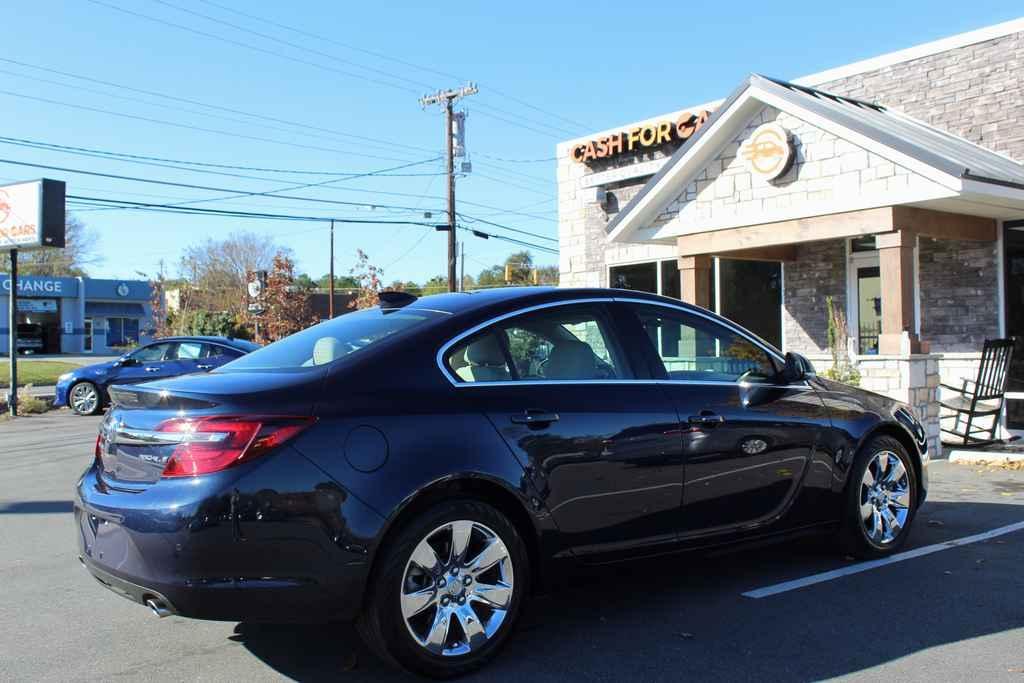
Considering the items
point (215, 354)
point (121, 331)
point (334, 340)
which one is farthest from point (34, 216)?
point (121, 331)

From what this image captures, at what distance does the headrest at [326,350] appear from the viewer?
4.14 m

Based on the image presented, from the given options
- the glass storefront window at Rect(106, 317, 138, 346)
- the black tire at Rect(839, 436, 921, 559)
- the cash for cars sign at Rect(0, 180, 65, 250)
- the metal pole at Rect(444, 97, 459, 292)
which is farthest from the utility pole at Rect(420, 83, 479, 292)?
the glass storefront window at Rect(106, 317, 138, 346)

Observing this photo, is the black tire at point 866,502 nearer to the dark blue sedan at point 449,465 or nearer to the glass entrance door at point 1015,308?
the dark blue sedan at point 449,465

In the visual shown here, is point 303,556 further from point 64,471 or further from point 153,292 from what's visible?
point 153,292

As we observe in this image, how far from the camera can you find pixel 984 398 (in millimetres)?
10523

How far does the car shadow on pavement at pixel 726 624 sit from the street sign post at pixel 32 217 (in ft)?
61.4

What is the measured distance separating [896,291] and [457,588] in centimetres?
807

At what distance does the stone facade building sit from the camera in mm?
10289

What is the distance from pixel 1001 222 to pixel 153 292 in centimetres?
5777

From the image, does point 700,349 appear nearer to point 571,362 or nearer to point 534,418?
point 571,362

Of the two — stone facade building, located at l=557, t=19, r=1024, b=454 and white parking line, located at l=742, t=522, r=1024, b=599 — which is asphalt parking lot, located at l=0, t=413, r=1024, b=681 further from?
stone facade building, located at l=557, t=19, r=1024, b=454

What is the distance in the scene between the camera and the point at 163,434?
362 cm

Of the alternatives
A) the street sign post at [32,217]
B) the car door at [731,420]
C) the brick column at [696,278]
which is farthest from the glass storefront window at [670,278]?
the street sign post at [32,217]

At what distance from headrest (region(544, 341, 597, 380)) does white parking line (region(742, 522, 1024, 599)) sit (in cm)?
160
